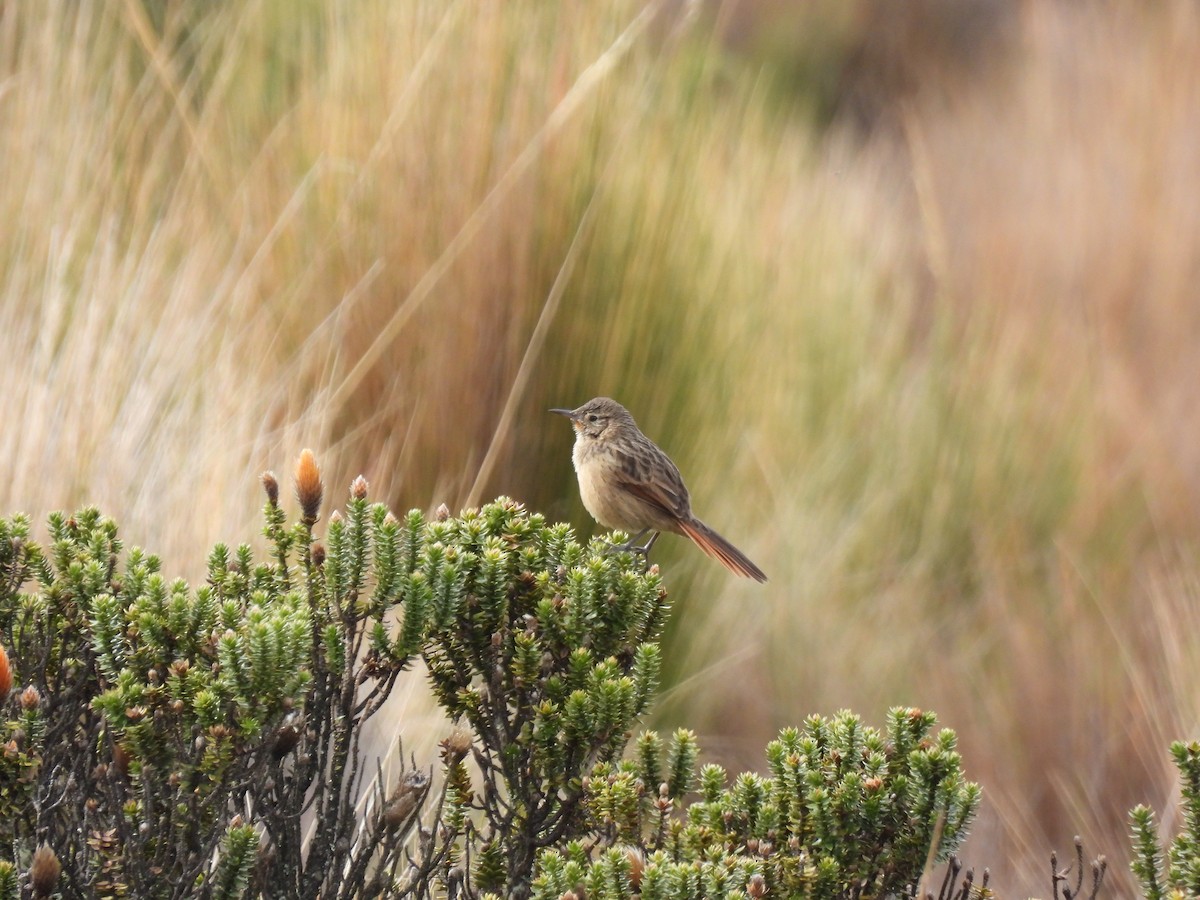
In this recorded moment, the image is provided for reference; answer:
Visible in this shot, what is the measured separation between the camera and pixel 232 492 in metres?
3.42

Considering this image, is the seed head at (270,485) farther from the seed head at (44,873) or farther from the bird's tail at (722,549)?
the bird's tail at (722,549)

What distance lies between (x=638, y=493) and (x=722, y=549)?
0.77ft

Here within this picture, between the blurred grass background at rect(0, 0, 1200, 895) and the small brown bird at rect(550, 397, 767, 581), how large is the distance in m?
Result: 0.45

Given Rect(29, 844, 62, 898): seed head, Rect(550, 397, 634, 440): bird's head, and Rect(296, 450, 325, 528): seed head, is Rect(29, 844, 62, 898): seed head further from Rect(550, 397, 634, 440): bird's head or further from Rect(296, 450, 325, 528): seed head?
Rect(550, 397, 634, 440): bird's head

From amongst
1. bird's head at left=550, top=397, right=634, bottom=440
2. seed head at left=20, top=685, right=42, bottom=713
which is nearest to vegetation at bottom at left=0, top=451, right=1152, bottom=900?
seed head at left=20, top=685, right=42, bottom=713

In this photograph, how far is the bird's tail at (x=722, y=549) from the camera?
331cm

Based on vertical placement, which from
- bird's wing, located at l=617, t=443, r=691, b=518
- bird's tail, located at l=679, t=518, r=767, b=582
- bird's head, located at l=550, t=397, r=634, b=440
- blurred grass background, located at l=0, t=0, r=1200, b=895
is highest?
blurred grass background, located at l=0, t=0, r=1200, b=895

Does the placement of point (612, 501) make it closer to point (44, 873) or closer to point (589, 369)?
point (589, 369)

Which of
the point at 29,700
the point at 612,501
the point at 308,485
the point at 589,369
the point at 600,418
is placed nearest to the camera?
the point at 29,700

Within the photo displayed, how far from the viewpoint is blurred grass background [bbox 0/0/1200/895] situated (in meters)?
3.61

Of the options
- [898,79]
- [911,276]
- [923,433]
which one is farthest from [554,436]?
[898,79]

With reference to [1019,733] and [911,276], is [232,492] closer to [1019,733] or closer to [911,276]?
[1019,733]

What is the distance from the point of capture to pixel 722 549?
10.9ft

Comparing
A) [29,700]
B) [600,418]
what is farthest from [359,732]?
[600,418]
